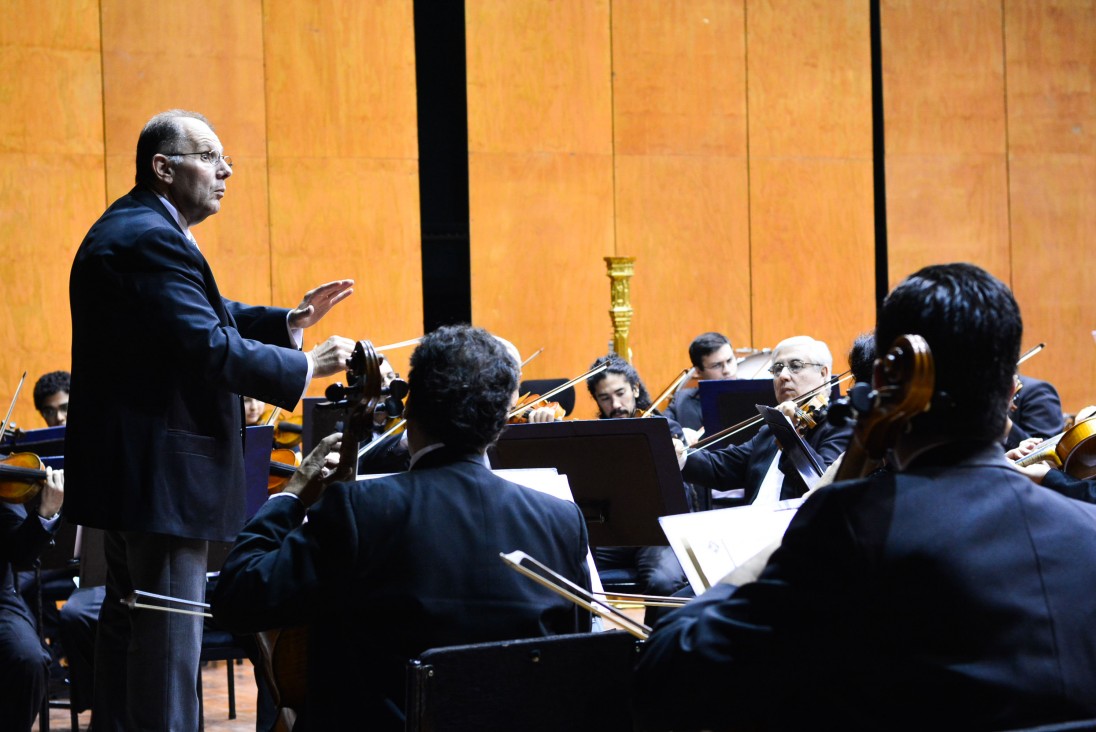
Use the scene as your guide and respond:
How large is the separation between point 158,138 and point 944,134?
6.59 meters

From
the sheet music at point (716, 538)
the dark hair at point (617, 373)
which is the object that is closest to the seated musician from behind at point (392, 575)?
the sheet music at point (716, 538)

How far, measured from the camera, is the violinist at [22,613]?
3023 millimetres

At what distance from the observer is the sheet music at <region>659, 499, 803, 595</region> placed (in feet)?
5.91

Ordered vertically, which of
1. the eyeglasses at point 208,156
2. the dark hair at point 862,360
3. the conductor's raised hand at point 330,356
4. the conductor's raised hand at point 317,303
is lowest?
the dark hair at point 862,360

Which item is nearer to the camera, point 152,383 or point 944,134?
point 152,383

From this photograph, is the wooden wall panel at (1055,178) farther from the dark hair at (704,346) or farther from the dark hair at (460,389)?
the dark hair at (460,389)

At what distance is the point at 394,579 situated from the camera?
5.59ft

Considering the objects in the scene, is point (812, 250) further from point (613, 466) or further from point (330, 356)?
point (330, 356)

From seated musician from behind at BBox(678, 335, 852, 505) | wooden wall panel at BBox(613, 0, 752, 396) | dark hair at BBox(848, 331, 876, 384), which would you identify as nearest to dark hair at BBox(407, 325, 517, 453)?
dark hair at BBox(848, 331, 876, 384)

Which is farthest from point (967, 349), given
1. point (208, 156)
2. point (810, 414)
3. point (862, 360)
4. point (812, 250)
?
point (812, 250)

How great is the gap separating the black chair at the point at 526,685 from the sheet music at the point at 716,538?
20 cm

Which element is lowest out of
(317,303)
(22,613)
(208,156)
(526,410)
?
(22,613)

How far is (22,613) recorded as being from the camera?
318cm

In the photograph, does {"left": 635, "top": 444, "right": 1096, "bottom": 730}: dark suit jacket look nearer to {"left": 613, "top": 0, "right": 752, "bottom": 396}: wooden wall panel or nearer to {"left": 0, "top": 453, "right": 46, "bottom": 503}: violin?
{"left": 0, "top": 453, "right": 46, "bottom": 503}: violin
